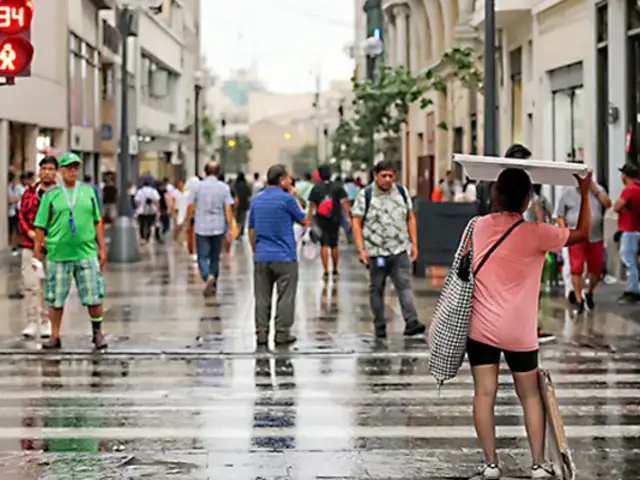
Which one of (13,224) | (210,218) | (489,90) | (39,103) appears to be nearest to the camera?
(489,90)

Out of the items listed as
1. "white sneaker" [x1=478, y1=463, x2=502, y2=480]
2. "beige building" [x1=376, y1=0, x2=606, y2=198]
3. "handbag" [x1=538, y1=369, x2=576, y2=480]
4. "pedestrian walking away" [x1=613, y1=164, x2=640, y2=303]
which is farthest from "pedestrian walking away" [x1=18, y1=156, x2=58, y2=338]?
"beige building" [x1=376, y1=0, x2=606, y2=198]

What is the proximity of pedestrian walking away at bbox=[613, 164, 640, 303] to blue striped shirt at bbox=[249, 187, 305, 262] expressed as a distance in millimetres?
5822

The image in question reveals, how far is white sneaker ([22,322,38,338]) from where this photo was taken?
14566 mm

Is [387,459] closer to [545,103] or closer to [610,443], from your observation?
[610,443]

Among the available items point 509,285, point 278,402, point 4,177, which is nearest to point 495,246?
point 509,285

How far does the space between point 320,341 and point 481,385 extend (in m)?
7.04

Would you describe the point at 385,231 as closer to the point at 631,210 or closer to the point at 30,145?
A: the point at 631,210

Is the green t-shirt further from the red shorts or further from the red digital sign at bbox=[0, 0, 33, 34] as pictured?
the red shorts

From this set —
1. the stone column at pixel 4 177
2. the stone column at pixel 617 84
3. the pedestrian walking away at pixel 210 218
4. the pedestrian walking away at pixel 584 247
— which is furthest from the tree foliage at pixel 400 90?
the pedestrian walking away at pixel 584 247

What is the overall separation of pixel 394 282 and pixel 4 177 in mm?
18225

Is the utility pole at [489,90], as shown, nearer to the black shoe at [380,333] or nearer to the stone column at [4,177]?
the black shoe at [380,333]

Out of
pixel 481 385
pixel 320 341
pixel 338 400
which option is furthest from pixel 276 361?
pixel 481 385

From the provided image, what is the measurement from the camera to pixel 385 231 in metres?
13.9

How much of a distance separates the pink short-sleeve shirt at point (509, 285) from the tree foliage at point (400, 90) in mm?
24654
